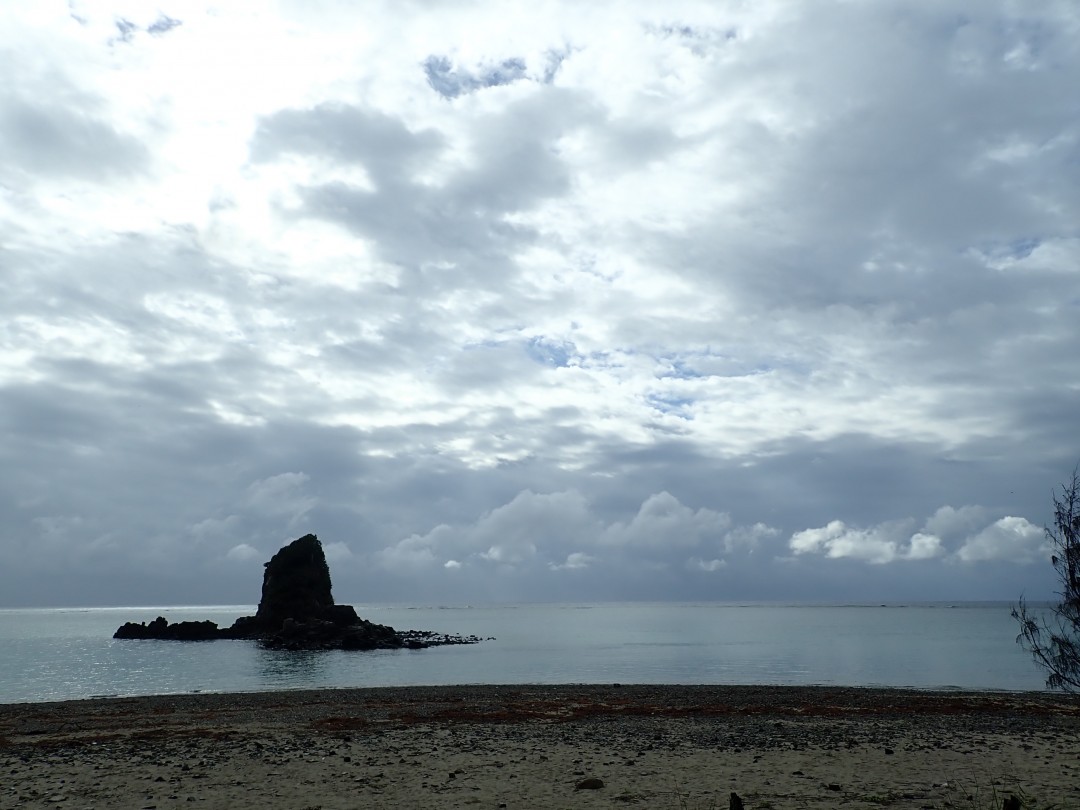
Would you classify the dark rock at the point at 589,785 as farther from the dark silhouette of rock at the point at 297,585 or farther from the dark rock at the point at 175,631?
the dark rock at the point at 175,631

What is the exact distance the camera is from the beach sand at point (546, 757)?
16656mm

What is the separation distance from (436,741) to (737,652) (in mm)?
80717

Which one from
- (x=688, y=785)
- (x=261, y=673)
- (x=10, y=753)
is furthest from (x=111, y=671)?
(x=688, y=785)

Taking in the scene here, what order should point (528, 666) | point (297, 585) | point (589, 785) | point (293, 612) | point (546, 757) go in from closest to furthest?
1. point (589, 785)
2. point (546, 757)
3. point (528, 666)
4. point (293, 612)
5. point (297, 585)

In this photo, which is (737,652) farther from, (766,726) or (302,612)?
(302,612)

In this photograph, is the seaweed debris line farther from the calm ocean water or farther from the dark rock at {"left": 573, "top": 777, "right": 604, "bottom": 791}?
the dark rock at {"left": 573, "top": 777, "right": 604, "bottom": 791}

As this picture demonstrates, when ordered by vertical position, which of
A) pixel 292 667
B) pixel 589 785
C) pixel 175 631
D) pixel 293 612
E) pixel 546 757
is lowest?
pixel 175 631

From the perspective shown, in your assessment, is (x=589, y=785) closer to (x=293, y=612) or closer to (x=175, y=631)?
(x=293, y=612)

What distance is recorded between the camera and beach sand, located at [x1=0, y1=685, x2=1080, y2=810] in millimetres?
16656

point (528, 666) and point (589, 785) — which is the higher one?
point (589, 785)

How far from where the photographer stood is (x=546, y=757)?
71.0 feet

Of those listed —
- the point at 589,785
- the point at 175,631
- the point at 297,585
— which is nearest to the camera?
the point at 589,785

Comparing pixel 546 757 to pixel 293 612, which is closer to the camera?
pixel 546 757

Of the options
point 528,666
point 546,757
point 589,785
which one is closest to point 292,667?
point 528,666
